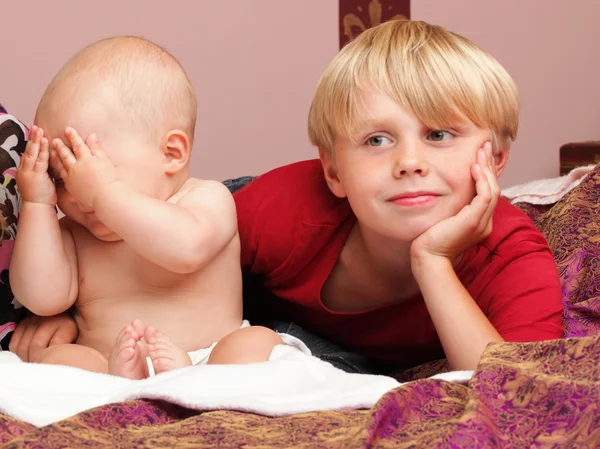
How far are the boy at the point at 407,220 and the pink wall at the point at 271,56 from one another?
1280 mm

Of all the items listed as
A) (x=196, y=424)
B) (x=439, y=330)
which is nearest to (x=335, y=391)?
(x=196, y=424)

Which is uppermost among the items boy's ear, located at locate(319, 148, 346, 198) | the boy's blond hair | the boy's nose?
the boy's blond hair

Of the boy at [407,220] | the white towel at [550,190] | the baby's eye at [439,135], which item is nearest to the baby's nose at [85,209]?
the boy at [407,220]

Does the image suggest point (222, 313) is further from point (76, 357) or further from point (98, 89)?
point (98, 89)

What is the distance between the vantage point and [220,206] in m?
1.29

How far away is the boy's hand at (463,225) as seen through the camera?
1303 millimetres

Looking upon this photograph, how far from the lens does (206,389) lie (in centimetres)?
94

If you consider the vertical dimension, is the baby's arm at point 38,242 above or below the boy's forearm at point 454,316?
above

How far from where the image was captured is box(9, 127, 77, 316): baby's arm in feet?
4.04

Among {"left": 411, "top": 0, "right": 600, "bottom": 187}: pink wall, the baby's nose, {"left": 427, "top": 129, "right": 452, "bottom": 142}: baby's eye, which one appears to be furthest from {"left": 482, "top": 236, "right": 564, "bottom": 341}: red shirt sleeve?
{"left": 411, "top": 0, "right": 600, "bottom": 187}: pink wall

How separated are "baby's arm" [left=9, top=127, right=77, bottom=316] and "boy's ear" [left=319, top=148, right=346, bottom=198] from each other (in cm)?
47

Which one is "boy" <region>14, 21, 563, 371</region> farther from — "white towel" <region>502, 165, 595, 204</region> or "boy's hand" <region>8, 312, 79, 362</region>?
"white towel" <region>502, 165, 595, 204</region>

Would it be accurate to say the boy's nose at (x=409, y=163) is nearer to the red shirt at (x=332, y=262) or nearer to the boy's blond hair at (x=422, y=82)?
the boy's blond hair at (x=422, y=82)

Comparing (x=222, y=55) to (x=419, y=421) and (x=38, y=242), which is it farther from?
(x=419, y=421)
